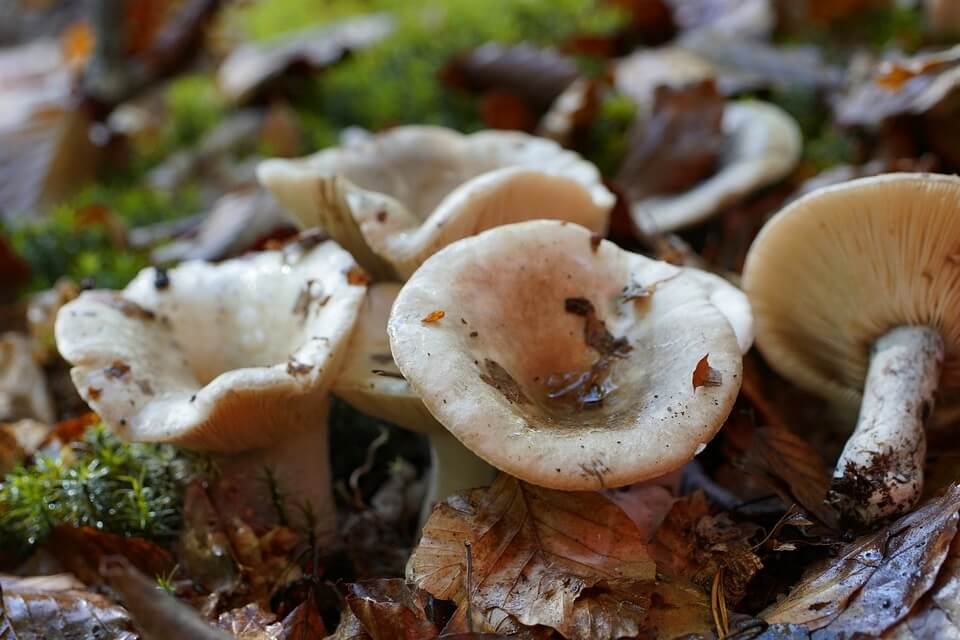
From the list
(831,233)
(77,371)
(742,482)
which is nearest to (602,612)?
(742,482)

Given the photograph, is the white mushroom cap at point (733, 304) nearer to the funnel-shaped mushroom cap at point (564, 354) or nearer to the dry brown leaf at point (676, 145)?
the funnel-shaped mushroom cap at point (564, 354)

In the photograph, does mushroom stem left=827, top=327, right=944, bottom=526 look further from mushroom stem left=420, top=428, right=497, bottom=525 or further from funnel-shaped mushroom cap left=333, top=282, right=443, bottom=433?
funnel-shaped mushroom cap left=333, top=282, right=443, bottom=433

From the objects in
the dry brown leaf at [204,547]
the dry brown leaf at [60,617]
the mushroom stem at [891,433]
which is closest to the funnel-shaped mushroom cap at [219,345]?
the dry brown leaf at [204,547]

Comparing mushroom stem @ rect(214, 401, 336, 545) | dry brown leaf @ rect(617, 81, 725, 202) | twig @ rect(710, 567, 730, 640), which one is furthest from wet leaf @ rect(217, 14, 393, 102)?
twig @ rect(710, 567, 730, 640)

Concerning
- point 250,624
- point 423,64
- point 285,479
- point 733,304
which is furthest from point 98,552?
point 423,64

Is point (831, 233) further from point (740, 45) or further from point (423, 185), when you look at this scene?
point (740, 45)

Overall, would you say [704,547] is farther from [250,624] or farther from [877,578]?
[250,624]
